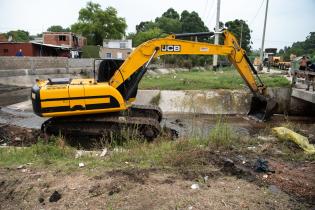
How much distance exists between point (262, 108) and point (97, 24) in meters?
57.2

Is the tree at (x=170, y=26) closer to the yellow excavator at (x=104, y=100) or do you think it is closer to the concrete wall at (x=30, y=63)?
the concrete wall at (x=30, y=63)

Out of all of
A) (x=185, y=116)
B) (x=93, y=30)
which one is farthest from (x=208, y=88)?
(x=93, y=30)

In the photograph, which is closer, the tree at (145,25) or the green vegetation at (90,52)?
the green vegetation at (90,52)

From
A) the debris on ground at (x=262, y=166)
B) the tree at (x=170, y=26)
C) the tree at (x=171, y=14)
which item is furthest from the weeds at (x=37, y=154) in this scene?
the tree at (x=171, y=14)

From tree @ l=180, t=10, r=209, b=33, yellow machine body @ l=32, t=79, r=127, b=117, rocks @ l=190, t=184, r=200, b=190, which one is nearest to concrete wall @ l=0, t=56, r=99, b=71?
yellow machine body @ l=32, t=79, r=127, b=117

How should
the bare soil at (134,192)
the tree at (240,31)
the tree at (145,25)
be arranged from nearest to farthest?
the bare soil at (134,192)
the tree at (240,31)
the tree at (145,25)

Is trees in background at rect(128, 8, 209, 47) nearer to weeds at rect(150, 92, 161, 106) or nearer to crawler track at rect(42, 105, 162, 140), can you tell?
weeds at rect(150, 92, 161, 106)

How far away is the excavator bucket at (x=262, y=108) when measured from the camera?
1381 cm

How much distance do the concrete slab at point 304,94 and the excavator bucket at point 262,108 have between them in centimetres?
204

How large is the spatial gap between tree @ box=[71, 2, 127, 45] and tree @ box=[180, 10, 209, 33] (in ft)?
73.5

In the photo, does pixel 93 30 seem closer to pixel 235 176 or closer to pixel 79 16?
pixel 79 16

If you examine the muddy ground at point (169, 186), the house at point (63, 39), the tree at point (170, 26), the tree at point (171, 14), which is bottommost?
the muddy ground at point (169, 186)

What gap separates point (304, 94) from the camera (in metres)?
15.4

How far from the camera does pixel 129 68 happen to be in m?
10.6
